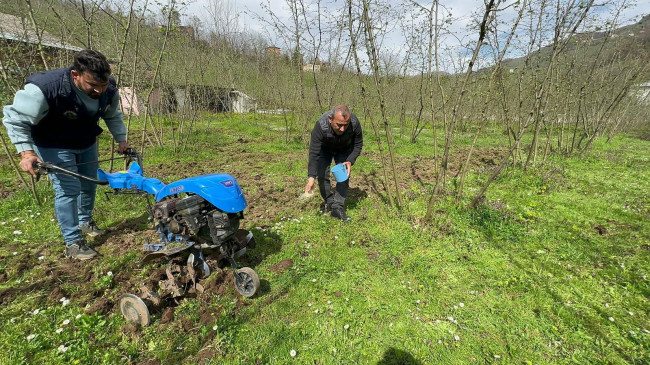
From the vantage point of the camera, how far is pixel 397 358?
7.48 feet

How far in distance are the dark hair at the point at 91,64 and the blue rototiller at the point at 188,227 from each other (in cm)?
95

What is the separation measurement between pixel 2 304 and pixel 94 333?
3.86ft

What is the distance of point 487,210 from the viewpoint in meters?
4.60

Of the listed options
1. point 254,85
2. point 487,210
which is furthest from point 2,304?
point 254,85

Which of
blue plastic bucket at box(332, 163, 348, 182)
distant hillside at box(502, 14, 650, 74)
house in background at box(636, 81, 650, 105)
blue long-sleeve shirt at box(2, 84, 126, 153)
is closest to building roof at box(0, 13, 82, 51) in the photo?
blue long-sleeve shirt at box(2, 84, 126, 153)

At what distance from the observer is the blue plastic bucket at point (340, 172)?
3.91 meters

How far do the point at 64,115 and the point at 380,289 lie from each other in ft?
12.8

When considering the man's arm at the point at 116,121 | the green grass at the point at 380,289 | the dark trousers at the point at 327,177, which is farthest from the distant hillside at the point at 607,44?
the man's arm at the point at 116,121

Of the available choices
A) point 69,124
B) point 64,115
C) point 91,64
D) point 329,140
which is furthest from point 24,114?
point 329,140

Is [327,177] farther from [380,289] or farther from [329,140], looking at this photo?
[380,289]

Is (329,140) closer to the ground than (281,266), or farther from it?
farther from it

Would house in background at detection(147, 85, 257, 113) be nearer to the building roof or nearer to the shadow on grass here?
the building roof

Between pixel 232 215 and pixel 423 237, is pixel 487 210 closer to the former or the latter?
pixel 423 237

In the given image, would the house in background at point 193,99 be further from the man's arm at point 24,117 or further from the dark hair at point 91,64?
the dark hair at point 91,64
